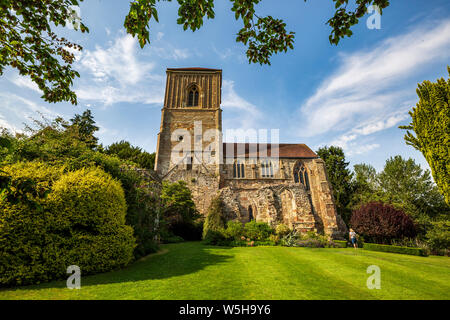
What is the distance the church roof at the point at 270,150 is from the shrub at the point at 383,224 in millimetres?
11888

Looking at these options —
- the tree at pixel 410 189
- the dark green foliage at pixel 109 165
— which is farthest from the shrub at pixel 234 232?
the tree at pixel 410 189

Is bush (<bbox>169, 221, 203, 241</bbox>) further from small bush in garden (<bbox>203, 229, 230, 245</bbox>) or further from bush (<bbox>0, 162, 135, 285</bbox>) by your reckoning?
bush (<bbox>0, 162, 135, 285</bbox>)

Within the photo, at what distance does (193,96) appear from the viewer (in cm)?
3130

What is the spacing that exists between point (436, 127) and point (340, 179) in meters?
23.4

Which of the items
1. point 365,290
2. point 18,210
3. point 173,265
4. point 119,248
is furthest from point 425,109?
point 18,210

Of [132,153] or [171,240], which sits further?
[132,153]

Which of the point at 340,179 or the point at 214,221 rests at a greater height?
the point at 340,179

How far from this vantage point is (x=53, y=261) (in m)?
4.87

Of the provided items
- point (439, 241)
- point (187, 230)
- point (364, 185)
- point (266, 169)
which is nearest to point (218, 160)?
point (266, 169)

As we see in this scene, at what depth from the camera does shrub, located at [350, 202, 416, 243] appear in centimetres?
1770

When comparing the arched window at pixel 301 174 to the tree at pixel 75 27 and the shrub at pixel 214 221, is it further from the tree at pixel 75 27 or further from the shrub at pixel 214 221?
the tree at pixel 75 27

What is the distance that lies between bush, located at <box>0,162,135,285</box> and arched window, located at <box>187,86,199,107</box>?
85.8ft

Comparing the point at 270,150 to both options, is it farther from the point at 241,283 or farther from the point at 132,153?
the point at 241,283

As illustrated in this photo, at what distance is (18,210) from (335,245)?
684 inches
